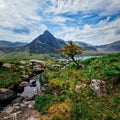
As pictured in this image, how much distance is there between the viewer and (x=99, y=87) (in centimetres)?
2767

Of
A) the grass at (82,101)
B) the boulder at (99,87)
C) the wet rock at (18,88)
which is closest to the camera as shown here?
the grass at (82,101)

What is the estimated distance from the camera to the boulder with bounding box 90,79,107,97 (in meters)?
27.0

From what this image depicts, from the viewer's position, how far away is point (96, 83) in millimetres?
28391

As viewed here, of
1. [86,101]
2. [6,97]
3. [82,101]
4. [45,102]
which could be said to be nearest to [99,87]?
[86,101]

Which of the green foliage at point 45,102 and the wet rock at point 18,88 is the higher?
the green foliage at point 45,102

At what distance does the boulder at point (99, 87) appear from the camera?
88.7 ft

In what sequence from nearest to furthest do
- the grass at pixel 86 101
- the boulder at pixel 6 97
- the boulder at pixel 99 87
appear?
1. the grass at pixel 86 101
2. the boulder at pixel 99 87
3. the boulder at pixel 6 97

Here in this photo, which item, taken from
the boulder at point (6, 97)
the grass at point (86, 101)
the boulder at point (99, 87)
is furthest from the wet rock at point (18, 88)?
the boulder at point (99, 87)

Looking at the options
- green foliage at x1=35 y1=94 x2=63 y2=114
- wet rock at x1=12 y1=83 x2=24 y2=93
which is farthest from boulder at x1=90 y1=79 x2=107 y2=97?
wet rock at x1=12 y1=83 x2=24 y2=93

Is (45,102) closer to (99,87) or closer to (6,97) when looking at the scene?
(99,87)

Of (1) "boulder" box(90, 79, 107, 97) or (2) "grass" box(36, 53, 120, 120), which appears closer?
(2) "grass" box(36, 53, 120, 120)

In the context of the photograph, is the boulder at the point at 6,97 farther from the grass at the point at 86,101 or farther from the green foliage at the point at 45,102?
the green foliage at the point at 45,102

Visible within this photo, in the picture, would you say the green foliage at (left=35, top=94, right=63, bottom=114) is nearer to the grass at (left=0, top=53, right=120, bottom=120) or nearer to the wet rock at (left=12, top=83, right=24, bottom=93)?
the grass at (left=0, top=53, right=120, bottom=120)

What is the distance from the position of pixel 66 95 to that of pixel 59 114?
640 centimetres
